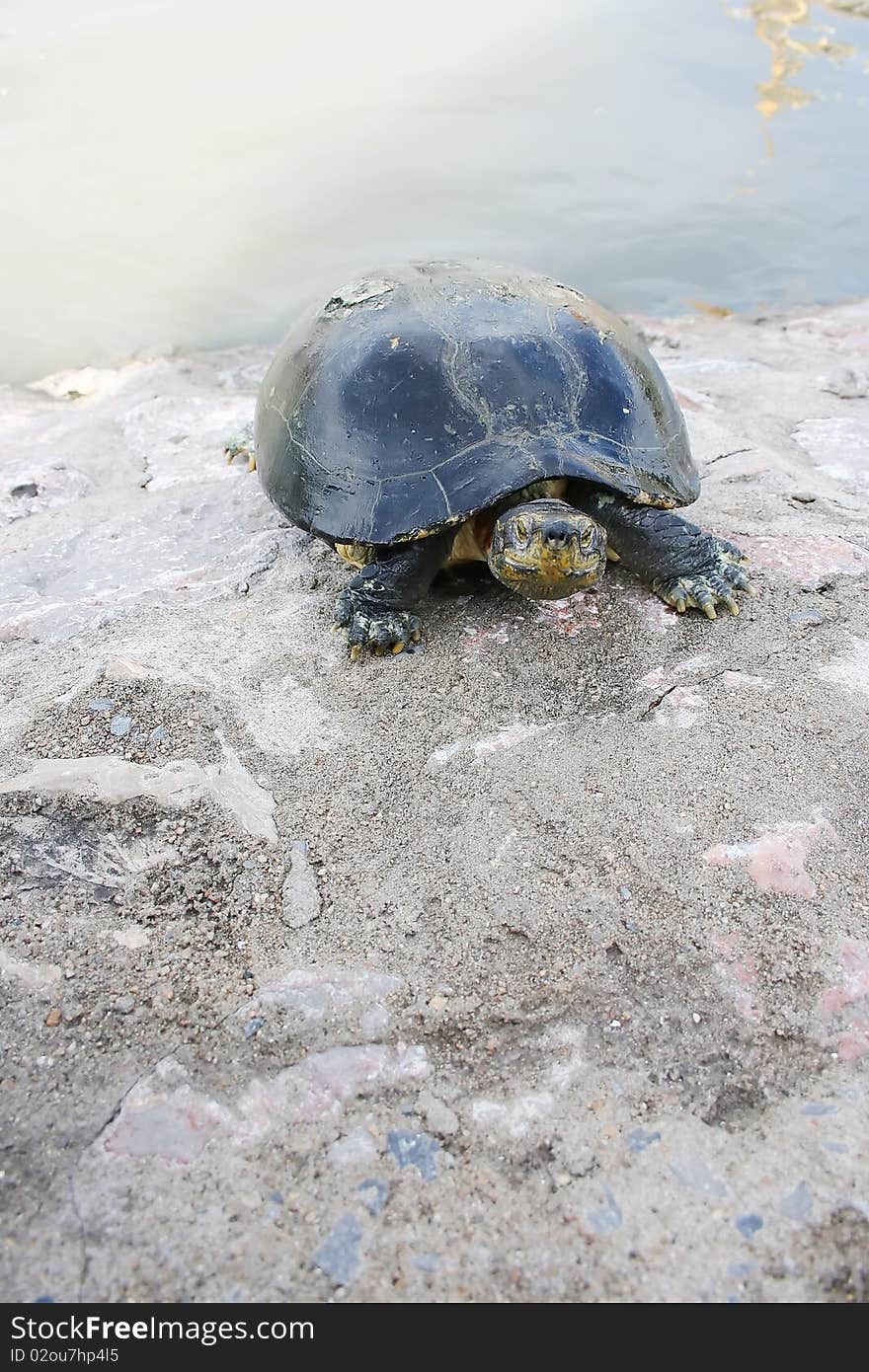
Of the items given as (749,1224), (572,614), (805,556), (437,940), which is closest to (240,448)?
(572,614)

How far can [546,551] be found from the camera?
2.74 metres

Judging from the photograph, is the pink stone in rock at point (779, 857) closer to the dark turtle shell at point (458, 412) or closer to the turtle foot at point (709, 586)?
the turtle foot at point (709, 586)

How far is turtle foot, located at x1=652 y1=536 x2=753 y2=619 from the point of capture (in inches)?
123

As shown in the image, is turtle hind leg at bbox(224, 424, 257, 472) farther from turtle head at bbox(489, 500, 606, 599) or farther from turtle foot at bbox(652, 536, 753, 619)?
turtle foot at bbox(652, 536, 753, 619)

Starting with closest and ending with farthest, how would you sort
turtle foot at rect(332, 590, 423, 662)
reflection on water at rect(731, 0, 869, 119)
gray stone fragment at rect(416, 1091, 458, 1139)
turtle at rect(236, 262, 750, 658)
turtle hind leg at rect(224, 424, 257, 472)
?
gray stone fragment at rect(416, 1091, 458, 1139), turtle at rect(236, 262, 750, 658), turtle foot at rect(332, 590, 423, 662), turtle hind leg at rect(224, 424, 257, 472), reflection on water at rect(731, 0, 869, 119)

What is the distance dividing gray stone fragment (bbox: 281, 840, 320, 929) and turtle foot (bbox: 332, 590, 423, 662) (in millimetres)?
876

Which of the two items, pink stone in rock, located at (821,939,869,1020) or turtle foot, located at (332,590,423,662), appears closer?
pink stone in rock, located at (821,939,869,1020)

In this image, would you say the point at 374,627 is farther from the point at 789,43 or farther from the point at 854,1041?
the point at 789,43

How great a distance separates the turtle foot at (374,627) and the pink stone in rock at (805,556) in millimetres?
1303

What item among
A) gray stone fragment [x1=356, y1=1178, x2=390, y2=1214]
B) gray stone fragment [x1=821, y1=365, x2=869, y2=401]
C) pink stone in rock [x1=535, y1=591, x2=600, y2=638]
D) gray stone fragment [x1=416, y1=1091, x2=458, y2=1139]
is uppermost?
pink stone in rock [x1=535, y1=591, x2=600, y2=638]

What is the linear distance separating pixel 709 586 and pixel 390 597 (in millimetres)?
1069

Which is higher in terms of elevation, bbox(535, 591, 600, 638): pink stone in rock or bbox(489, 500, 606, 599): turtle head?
bbox(489, 500, 606, 599): turtle head

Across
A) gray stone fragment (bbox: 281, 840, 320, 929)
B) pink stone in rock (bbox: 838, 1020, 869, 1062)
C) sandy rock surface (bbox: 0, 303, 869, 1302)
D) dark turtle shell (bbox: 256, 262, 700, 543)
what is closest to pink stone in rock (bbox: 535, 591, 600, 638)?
sandy rock surface (bbox: 0, 303, 869, 1302)
